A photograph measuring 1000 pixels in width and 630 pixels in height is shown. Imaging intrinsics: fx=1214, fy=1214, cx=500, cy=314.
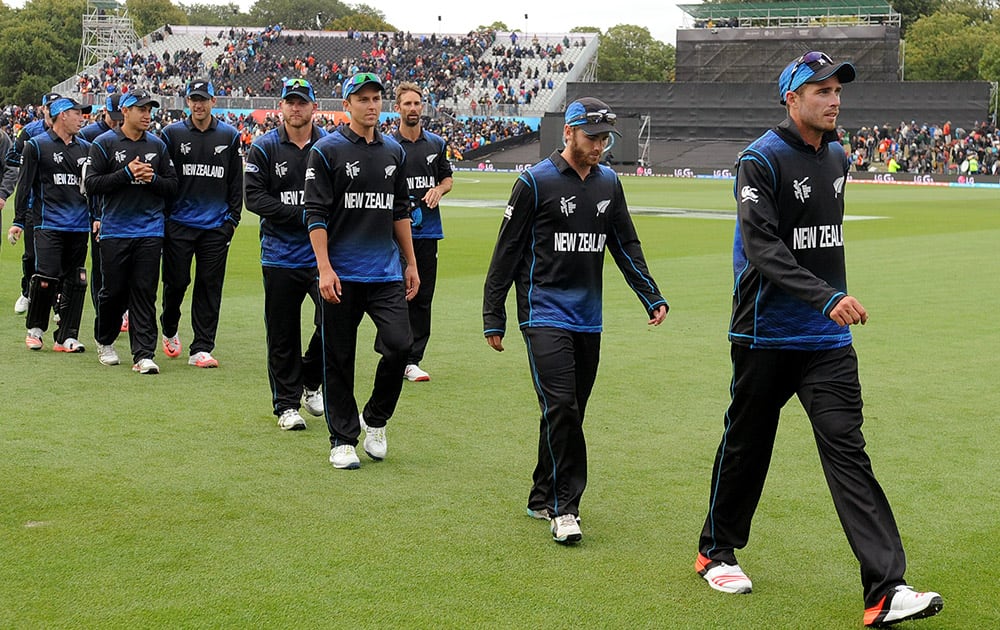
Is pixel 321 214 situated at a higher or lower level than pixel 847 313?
higher

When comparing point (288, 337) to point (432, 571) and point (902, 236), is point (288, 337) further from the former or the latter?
point (902, 236)

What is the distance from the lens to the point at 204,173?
998 cm

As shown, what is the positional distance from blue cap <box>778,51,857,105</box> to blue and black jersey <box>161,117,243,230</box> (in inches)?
238

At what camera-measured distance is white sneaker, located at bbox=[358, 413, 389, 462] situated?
23.0ft

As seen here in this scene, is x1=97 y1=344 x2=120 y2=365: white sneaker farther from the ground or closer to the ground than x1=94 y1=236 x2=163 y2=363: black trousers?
closer to the ground

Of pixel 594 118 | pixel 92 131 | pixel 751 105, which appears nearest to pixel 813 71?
pixel 594 118

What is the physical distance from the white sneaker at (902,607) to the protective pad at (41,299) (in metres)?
8.44

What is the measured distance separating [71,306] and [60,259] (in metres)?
0.52

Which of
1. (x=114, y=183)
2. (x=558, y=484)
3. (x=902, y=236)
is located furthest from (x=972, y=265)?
(x=558, y=484)

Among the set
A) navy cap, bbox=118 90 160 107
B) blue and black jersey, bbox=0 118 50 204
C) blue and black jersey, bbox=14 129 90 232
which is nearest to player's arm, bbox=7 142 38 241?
blue and black jersey, bbox=14 129 90 232

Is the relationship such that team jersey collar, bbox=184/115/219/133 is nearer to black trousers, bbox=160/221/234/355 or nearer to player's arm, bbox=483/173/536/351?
black trousers, bbox=160/221/234/355

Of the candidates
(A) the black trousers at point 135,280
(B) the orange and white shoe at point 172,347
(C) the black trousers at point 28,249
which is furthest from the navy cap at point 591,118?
(C) the black trousers at point 28,249

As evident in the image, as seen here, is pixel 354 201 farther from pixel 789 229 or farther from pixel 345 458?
pixel 789 229

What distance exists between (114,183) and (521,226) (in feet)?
16.6
